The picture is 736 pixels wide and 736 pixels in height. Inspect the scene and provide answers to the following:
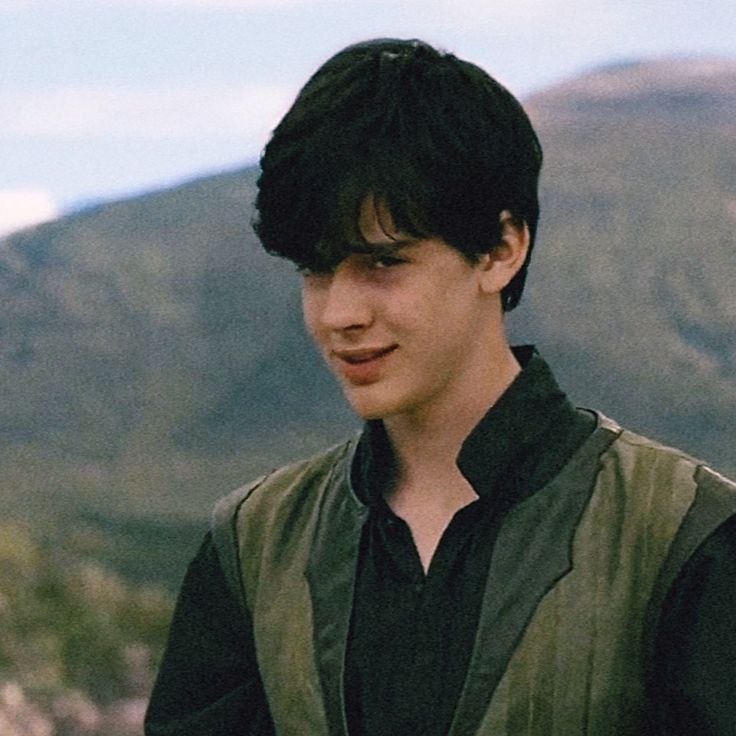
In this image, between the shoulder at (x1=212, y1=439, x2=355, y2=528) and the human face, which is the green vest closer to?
the shoulder at (x1=212, y1=439, x2=355, y2=528)

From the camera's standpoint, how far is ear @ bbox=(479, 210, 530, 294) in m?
2.88

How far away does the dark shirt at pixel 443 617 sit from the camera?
268 cm

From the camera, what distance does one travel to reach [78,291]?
57.8 m

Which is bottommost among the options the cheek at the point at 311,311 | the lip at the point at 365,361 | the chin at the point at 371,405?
the chin at the point at 371,405

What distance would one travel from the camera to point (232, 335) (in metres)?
57.6

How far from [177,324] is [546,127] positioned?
2396cm

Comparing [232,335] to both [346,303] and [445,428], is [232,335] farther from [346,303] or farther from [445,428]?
[346,303]

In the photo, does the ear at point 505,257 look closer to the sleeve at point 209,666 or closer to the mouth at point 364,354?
the mouth at point 364,354

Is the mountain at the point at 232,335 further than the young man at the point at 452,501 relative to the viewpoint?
Yes

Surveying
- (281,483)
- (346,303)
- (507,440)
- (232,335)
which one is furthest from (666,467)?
(232,335)

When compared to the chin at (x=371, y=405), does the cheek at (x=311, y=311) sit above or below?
above

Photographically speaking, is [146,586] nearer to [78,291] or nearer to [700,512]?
[78,291]

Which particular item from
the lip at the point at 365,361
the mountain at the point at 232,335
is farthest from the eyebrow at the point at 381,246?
the mountain at the point at 232,335

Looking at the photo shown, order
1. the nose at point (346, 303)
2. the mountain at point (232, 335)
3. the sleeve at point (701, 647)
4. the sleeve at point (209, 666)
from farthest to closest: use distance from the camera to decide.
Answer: the mountain at point (232, 335) < the sleeve at point (209, 666) < the nose at point (346, 303) < the sleeve at point (701, 647)
